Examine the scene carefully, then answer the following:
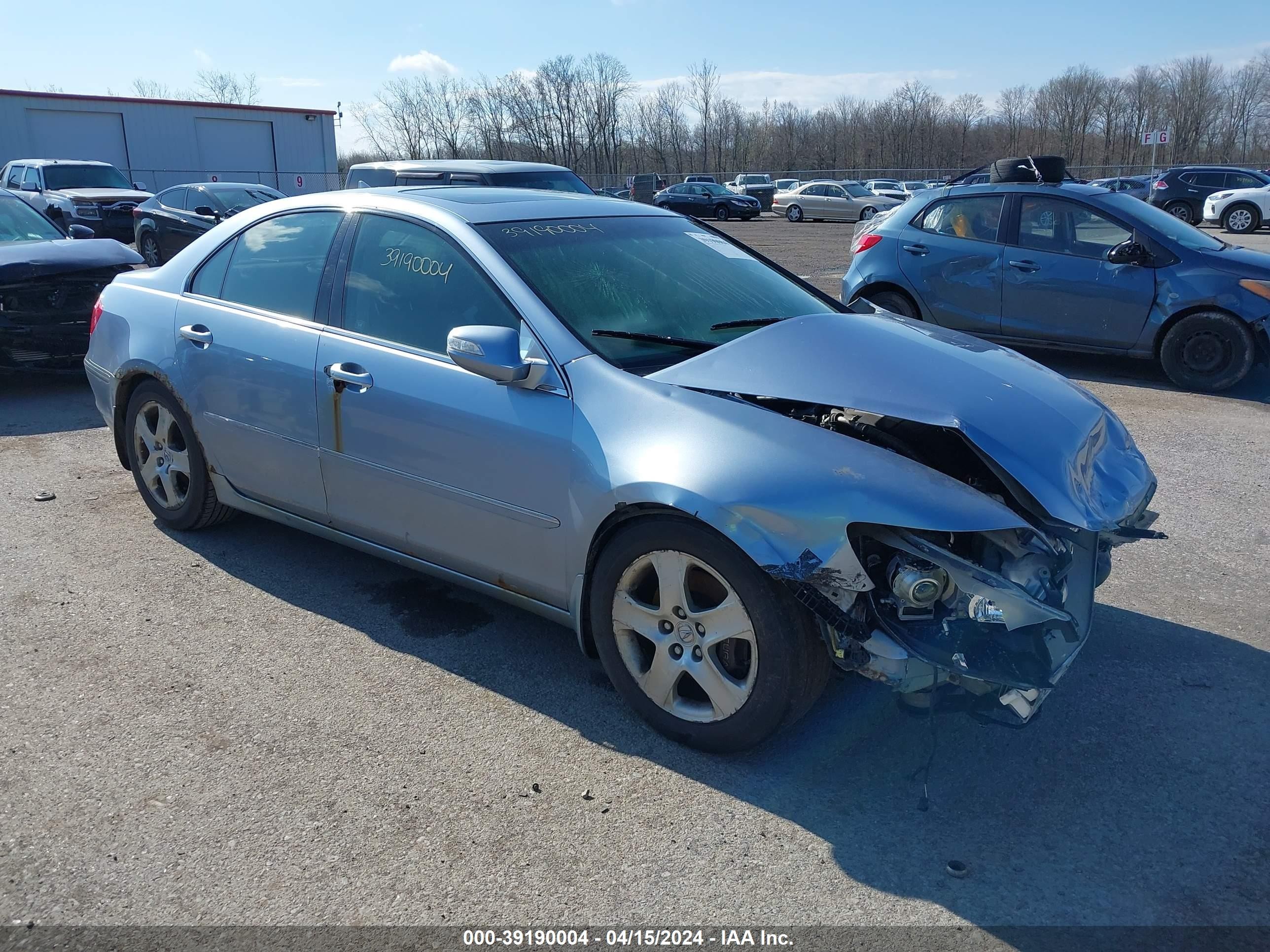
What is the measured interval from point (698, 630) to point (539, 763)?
2.18 ft

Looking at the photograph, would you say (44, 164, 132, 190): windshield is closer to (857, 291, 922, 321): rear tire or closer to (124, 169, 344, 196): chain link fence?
(124, 169, 344, 196): chain link fence

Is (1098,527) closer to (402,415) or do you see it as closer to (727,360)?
(727,360)

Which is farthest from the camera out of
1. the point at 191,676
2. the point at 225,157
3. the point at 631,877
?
the point at 225,157

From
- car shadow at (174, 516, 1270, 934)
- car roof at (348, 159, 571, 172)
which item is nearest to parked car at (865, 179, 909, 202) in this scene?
car roof at (348, 159, 571, 172)

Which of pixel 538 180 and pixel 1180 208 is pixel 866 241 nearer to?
pixel 538 180

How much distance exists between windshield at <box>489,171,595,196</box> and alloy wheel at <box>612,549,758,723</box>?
29.4 ft

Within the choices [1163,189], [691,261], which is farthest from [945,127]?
[691,261]

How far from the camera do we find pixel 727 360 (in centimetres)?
337

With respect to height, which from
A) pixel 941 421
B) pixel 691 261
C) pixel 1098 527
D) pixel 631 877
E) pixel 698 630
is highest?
pixel 691 261

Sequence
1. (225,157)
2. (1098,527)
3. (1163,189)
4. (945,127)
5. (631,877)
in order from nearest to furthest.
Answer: (631,877)
(1098,527)
(1163,189)
(225,157)
(945,127)

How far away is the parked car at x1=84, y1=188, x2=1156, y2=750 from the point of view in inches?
112

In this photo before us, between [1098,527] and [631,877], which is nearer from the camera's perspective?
[631,877]

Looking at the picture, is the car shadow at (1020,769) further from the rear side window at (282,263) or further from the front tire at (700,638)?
the rear side window at (282,263)

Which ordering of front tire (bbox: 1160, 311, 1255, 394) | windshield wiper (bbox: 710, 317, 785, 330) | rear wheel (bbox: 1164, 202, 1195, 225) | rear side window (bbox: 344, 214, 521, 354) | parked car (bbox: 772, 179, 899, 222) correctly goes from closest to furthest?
rear side window (bbox: 344, 214, 521, 354) → windshield wiper (bbox: 710, 317, 785, 330) → front tire (bbox: 1160, 311, 1255, 394) → rear wheel (bbox: 1164, 202, 1195, 225) → parked car (bbox: 772, 179, 899, 222)
